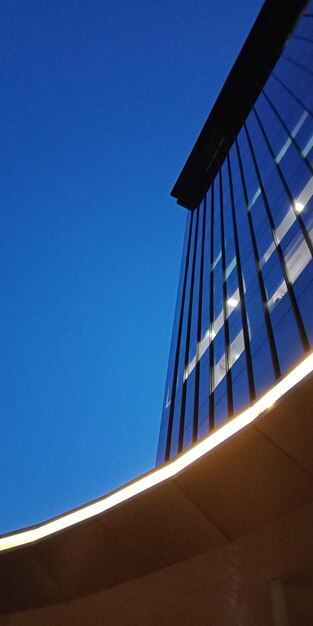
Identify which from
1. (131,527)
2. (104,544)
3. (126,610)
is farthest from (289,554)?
(126,610)

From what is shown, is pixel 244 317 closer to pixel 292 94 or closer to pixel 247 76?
pixel 292 94

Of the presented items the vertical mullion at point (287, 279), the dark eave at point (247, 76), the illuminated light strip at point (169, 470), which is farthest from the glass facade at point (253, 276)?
the dark eave at point (247, 76)

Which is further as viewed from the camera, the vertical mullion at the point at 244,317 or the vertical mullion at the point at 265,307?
the vertical mullion at the point at 244,317

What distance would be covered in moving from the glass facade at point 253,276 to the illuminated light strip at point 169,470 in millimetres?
5618

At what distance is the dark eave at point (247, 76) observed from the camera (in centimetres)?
4456

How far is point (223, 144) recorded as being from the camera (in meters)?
49.4

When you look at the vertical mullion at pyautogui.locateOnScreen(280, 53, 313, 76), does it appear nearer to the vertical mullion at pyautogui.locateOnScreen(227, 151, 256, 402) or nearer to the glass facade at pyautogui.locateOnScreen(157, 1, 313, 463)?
the glass facade at pyautogui.locateOnScreen(157, 1, 313, 463)

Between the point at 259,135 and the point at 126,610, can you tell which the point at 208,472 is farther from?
the point at 259,135

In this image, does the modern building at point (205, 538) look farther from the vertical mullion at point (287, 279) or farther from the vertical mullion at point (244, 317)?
the vertical mullion at point (244, 317)

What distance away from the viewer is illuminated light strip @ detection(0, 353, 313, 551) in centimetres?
574

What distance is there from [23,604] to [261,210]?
21328mm

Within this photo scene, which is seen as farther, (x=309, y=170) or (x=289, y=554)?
(x=309, y=170)

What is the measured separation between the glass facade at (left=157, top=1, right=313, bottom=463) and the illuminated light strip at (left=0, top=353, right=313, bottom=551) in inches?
221

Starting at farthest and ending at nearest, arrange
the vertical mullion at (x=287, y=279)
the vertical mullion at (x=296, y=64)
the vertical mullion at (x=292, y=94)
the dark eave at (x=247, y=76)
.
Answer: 1. the dark eave at (x=247, y=76)
2. the vertical mullion at (x=296, y=64)
3. the vertical mullion at (x=292, y=94)
4. the vertical mullion at (x=287, y=279)
